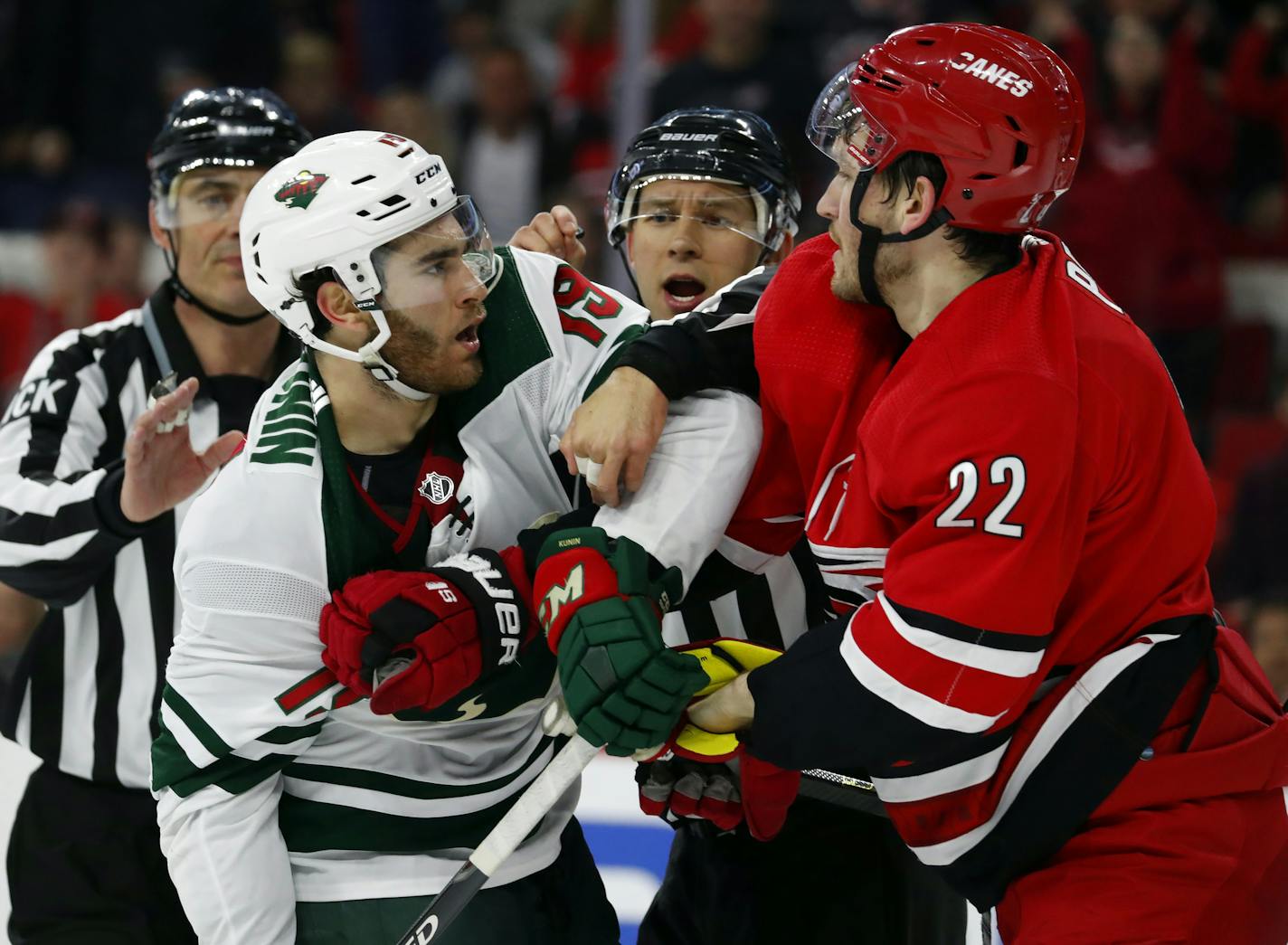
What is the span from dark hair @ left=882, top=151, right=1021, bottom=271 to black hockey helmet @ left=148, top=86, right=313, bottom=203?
4.87 ft

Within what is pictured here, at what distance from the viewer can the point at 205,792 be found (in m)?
2.29

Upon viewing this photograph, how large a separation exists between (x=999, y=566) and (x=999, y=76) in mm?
620

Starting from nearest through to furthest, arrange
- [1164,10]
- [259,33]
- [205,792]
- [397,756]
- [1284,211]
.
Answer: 1. [205,792]
2. [397,756]
3. [1164,10]
4. [1284,211]
5. [259,33]

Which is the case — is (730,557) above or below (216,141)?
below

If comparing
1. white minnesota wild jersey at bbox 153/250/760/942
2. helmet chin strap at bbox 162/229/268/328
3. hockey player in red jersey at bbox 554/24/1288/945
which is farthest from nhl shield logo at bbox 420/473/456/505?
helmet chin strap at bbox 162/229/268/328

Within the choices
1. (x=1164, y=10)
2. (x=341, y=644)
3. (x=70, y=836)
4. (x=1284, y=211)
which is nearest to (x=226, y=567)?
(x=341, y=644)

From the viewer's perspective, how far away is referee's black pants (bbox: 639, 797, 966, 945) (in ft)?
9.05

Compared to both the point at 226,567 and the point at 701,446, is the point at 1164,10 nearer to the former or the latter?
the point at 701,446

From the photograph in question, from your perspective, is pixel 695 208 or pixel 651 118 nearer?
pixel 695 208

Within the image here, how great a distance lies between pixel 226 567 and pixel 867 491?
2.80ft

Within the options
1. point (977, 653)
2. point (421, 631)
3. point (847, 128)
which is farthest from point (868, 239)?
point (421, 631)

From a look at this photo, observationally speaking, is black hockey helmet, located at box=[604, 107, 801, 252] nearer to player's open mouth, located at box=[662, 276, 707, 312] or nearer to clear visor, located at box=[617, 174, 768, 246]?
clear visor, located at box=[617, 174, 768, 246]

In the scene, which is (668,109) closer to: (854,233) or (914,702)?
(854,233)

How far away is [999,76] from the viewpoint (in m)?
2.09
